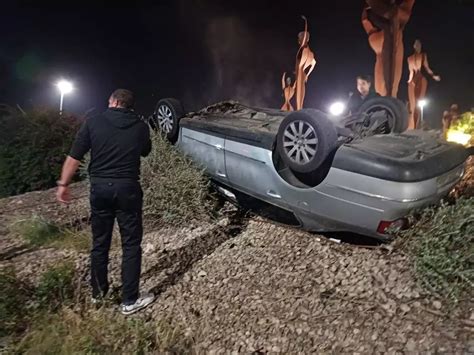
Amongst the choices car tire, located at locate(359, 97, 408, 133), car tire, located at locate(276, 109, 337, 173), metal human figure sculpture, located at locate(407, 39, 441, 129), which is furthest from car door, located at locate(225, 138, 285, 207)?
metal human figure sculpture, located at locate(407, 39, 441, 129)

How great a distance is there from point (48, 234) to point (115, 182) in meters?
1.83

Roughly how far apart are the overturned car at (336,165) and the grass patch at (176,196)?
0.28 meters

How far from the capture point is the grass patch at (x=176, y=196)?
14.5 feet

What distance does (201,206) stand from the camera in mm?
4512

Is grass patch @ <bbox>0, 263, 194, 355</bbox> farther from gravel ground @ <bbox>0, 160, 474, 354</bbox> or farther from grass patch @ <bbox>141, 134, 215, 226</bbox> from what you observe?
grass patch @ <bbox>141, 134, 215, 226</bbox>

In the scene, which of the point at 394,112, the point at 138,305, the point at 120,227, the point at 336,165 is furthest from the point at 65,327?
the point at 394,112

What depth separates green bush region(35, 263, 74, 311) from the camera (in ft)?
10.2

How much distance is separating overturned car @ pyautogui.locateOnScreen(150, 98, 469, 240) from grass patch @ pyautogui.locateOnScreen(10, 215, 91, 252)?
1623 millimetres

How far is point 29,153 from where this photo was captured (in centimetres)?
670

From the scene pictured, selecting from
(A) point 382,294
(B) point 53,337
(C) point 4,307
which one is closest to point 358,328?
(A) point 382,294

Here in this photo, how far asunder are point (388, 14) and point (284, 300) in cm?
921

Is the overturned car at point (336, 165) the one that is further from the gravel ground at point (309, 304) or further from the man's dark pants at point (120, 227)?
the man's dark pants at point (120, 227)

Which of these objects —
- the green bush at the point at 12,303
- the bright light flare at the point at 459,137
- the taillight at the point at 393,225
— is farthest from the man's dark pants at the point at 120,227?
the bright light flare at the point at 459,137

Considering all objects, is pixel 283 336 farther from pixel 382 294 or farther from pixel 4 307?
pixel 4 307
